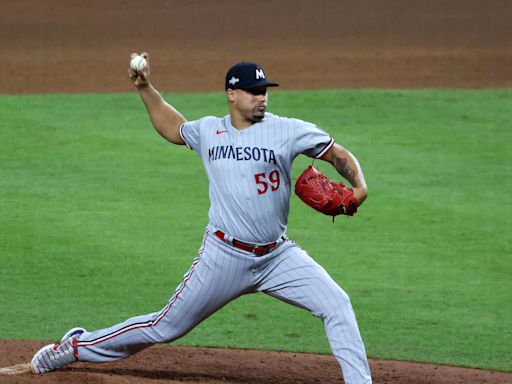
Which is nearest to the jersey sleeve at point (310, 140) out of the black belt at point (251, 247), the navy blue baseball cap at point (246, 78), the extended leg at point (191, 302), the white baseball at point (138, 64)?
the navy blue baseball cap at point (246, 78)

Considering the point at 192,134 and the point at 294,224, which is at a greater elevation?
the point at 192,134

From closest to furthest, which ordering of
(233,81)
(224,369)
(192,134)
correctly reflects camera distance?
(233,81), (192,134), (224,369)

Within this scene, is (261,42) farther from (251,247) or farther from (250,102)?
(251,247)

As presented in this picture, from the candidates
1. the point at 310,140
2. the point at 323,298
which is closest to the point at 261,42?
the point at 310,140

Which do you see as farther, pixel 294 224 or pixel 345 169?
pixel 294 224

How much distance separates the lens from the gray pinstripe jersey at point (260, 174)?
538 cm

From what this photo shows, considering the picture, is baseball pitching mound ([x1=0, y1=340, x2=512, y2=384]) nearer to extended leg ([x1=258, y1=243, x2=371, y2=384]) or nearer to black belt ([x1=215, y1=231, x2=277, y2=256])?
extended leg ([x1=258, y1=243, x2=371, y2=384])

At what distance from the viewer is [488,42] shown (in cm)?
1830

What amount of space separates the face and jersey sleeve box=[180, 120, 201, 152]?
0.27 m

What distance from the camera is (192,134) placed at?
5.67m

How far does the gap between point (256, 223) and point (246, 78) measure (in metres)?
0.74

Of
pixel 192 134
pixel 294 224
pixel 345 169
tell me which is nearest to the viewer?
pixel 345 169

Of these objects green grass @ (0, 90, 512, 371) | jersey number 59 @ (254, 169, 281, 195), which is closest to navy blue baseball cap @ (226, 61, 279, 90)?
jersey number 59 @ (254, 169, 281, 195)

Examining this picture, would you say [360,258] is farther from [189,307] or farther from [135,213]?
Answer: [189,307]
